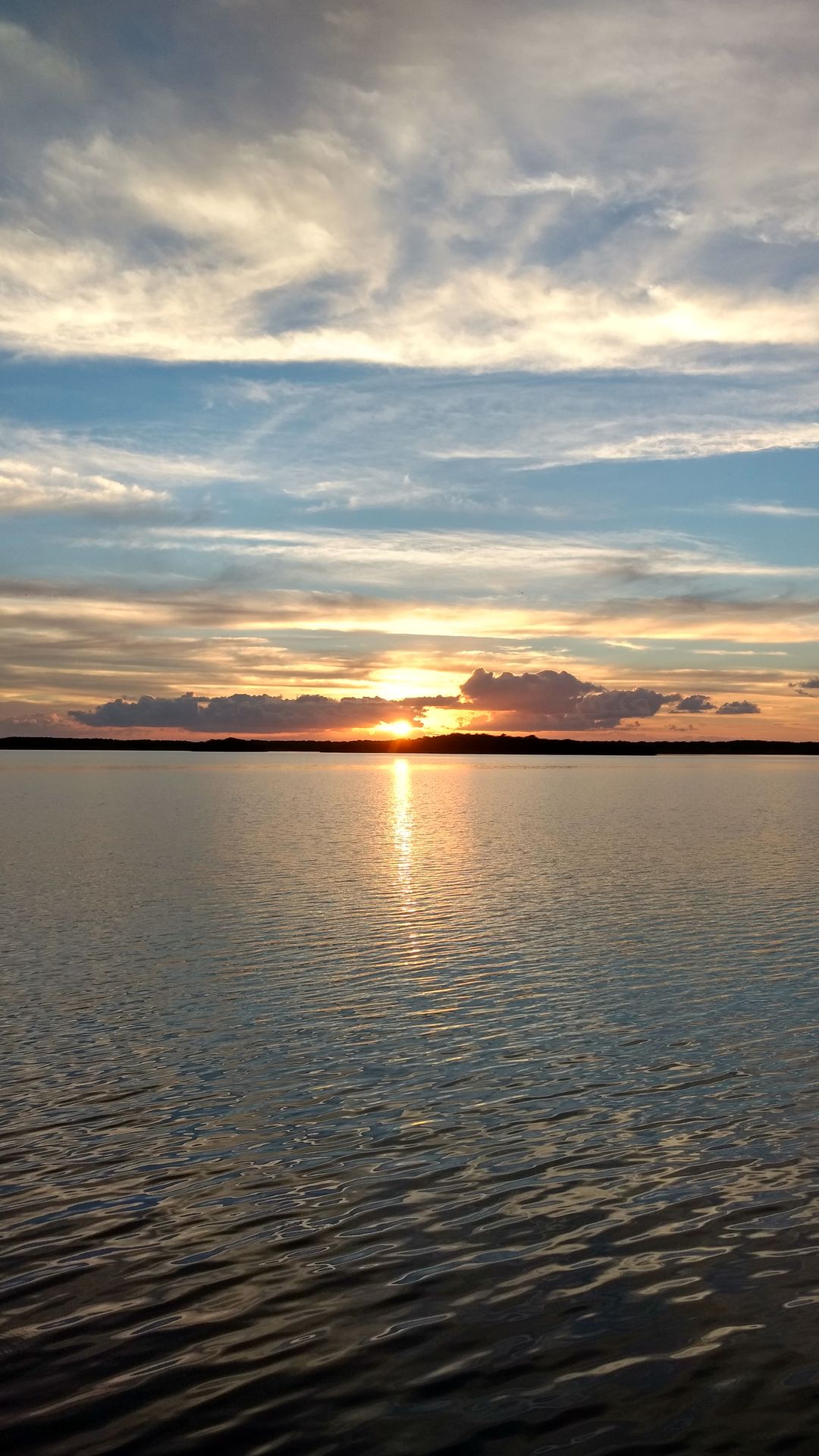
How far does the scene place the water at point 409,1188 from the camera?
1121 centimetres

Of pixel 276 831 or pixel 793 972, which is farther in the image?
pixel 276 831

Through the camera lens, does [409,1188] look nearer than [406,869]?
Yes

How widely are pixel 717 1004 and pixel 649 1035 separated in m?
3.95

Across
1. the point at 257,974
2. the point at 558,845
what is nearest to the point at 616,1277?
the point at 257,974

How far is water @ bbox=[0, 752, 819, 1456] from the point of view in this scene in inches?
441

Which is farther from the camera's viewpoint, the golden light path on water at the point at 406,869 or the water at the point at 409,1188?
the golden light path on water at the point at 406,869

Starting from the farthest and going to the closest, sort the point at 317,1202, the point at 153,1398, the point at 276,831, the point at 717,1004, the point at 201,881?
the point at 276,831 → the point at 201,881 → the point at 717,1004 → the point at 317,1202 → the point at 153,1398

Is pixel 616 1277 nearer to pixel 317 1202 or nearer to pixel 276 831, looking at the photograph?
pixel 317 1202

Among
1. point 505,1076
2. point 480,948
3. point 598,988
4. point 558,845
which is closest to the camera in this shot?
point 505,1076

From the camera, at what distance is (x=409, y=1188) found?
1661 cm

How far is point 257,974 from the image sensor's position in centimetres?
3316

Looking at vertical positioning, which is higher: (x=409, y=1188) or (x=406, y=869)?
(x=409, y=1188)

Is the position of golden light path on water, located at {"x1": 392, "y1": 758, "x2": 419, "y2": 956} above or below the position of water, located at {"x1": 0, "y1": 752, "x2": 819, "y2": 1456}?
below

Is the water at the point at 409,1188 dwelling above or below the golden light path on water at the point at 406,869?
above
